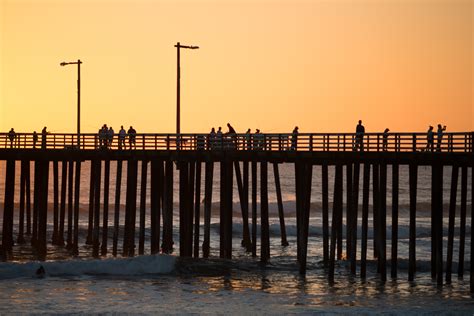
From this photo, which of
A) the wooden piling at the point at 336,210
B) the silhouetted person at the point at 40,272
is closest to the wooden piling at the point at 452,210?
the wooden piling at the point at 336,210

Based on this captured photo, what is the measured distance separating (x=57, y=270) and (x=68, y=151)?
257 inches

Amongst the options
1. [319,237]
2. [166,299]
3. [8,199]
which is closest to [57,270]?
[8,199]

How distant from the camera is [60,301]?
37.9 metres

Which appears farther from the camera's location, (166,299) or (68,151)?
(68,151)

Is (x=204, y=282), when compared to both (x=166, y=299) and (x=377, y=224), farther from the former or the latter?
(x=377, y=224)

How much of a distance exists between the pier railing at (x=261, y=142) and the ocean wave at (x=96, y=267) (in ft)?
16.4

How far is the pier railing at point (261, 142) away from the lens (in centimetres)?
4162

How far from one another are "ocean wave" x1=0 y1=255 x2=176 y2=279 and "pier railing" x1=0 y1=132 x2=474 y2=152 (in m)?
4.99

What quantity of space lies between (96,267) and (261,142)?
8.66m

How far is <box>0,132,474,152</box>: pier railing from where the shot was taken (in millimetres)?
41625

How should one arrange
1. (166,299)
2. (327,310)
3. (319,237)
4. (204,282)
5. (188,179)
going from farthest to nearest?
(319,237) → (188,179) → (204,282) → (166,299) → (327,310)

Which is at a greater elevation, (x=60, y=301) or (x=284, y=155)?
(x=284, y=155)

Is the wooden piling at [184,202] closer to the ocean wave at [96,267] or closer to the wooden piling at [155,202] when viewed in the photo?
the ocean wave at [96,267]

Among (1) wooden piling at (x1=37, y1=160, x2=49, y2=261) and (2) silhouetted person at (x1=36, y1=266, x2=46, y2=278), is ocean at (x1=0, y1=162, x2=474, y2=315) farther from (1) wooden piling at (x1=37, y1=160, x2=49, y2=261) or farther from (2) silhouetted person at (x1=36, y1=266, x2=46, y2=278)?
(1) wooden piling at (x1=37, y1=160, x2=49, y2=261)
